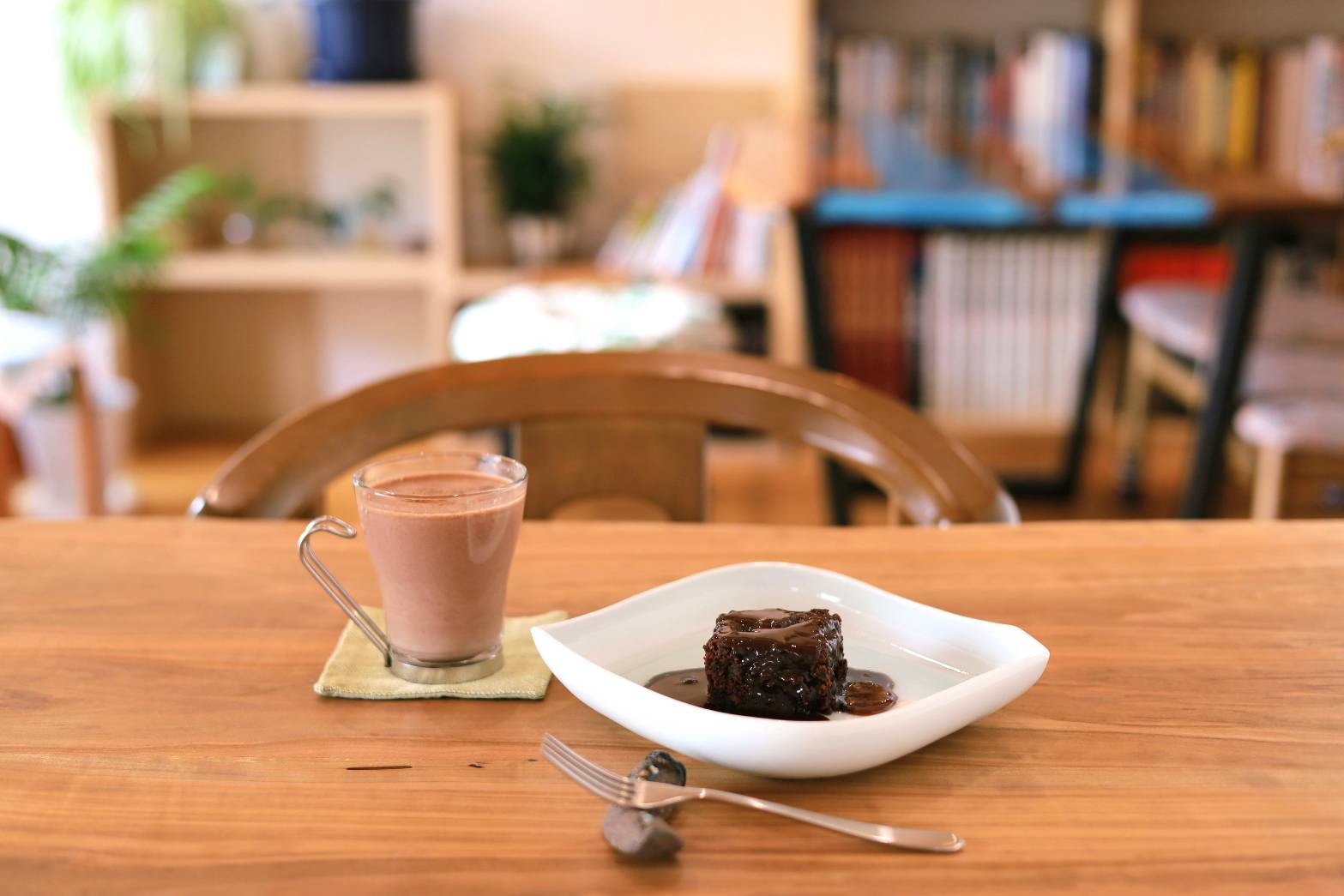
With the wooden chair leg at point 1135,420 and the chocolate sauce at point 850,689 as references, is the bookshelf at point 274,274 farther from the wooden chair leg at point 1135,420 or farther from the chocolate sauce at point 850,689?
the chocolate sauce at point 850,689

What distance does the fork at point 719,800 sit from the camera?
522mm

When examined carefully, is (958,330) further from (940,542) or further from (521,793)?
(521,793)

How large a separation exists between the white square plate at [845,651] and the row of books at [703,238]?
2.70 meters

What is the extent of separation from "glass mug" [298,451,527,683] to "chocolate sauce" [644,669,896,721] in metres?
0.09

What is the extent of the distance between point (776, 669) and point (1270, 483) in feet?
5.93

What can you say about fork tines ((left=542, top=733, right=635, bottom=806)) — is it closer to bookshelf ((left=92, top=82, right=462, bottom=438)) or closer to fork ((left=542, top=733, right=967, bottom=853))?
fork ((left=542, top=733, right=967, bottom=853))

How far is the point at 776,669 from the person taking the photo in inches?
23.4

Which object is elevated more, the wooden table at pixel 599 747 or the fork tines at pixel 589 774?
the fork tines at pixel 589 774

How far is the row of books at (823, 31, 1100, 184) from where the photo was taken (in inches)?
137

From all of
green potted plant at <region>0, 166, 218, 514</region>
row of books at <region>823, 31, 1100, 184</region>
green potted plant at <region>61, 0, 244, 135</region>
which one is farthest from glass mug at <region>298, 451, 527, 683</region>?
green potted plant at <region>61, 0, 244, 135</region>

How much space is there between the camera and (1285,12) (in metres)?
3.59

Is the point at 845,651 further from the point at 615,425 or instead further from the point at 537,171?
the point at 537,171

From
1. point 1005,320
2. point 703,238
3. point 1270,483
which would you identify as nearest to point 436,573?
point 1270,483

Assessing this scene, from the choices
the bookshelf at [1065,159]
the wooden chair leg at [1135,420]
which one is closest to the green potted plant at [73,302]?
the bookshelf at [1065,159]
